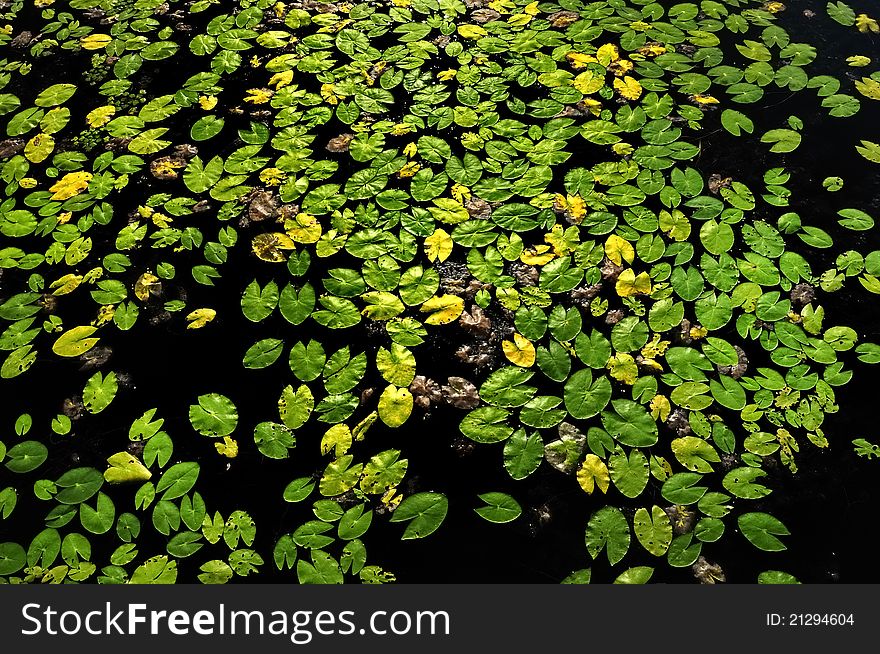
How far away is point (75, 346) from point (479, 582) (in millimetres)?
1661

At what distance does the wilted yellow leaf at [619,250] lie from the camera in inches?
106

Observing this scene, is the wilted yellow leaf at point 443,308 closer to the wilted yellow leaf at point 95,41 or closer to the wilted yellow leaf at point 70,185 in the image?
the wilted yellow leaf at point 70,185

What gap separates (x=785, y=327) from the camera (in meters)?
2.55

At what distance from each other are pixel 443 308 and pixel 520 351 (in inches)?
12.9

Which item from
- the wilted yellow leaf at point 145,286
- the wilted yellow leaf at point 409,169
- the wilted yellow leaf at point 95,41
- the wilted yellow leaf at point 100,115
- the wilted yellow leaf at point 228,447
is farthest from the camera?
the wilted yellow leaf at point 95,41

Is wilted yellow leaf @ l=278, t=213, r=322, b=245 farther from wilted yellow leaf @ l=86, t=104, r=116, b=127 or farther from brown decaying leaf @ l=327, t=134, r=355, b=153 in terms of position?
wilted yellow leaf @ l=86, t=104, r=116, b=127

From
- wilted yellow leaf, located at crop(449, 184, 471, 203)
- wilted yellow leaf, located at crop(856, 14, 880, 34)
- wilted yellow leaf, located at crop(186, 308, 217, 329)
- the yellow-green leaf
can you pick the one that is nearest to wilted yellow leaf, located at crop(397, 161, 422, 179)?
wilted yellow leaf, located at crop(449, 184, 471, 203)

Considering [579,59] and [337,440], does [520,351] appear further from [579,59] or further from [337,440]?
[579,59]

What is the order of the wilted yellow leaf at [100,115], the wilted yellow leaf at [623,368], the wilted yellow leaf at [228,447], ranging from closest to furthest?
the wilted yellow leaf at [228,447] < the wilted yellow leaf at [623,368] < the wilted yellow leaf at [100,115]

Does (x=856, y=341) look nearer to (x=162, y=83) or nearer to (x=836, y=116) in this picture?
(x=836, y=116)

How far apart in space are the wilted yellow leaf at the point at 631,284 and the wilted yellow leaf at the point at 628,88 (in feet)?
3.46

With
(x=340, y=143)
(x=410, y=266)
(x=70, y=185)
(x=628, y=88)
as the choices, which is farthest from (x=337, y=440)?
(x=628, y=88)

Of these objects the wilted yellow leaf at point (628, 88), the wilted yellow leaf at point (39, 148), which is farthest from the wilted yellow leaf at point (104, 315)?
the wilted yellow leaf at point (628, 88)

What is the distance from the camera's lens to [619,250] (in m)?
2.72
